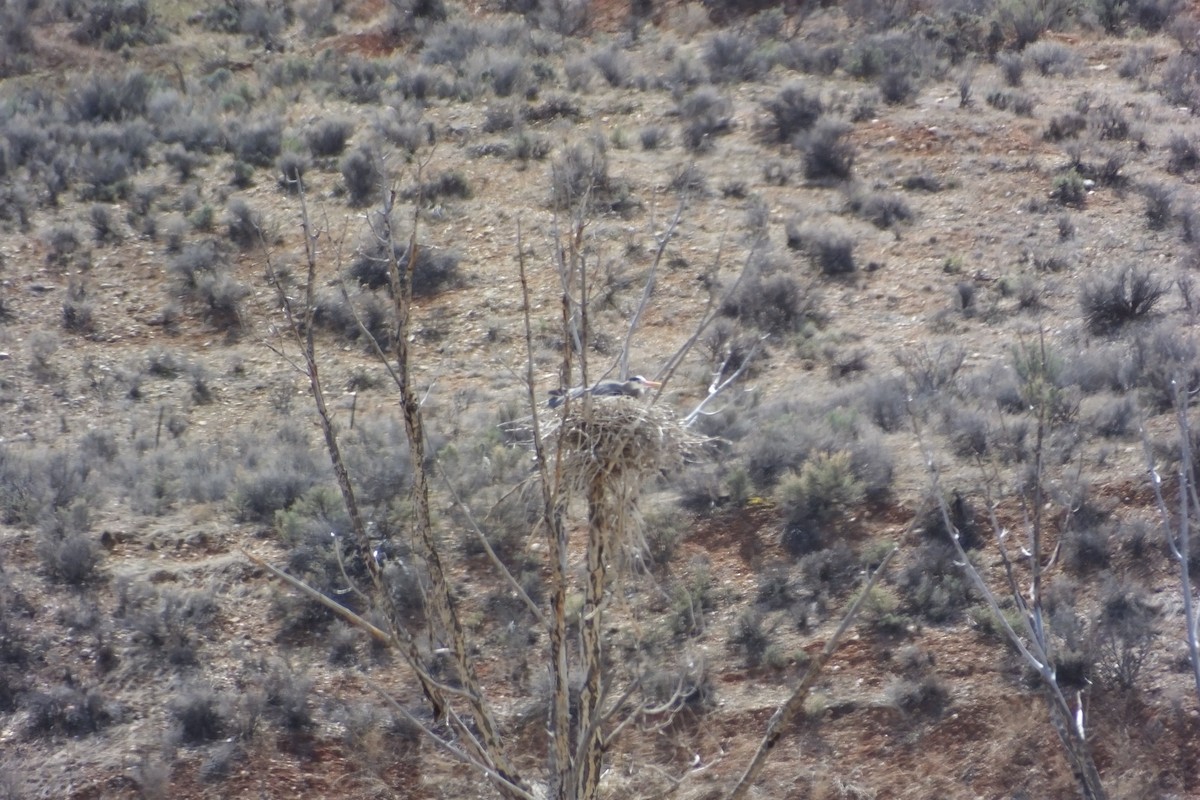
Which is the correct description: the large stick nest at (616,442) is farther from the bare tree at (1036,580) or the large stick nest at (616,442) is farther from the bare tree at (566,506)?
the bare tree at (1036,580)

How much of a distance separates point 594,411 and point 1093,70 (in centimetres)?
2075

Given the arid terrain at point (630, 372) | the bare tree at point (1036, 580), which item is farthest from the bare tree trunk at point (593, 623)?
the bare tree at point (1036, 580)

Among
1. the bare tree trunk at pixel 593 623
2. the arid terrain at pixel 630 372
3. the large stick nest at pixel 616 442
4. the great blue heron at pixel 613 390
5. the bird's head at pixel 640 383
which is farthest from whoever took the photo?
the arid terrain at pixel 630 372

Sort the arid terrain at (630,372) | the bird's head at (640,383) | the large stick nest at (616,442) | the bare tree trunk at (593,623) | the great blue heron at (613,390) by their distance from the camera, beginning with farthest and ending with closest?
the arid terrain at (630,372) < the bird's head at (640,383) < the bare tree trunk at (593,623) < the great blue heron at (613,390) < the large stick nest at (616,442)

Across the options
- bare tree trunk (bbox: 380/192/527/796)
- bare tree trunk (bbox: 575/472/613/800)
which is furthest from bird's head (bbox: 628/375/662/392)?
bare tree trunk (bbox: 380/192/527/796)

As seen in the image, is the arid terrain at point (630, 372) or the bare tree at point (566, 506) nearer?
the bare tree at point (566, 506)

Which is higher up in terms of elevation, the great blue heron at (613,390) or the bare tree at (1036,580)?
the great blue heron at (613,390)

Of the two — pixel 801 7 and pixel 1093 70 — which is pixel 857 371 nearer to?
pixel 1093 70

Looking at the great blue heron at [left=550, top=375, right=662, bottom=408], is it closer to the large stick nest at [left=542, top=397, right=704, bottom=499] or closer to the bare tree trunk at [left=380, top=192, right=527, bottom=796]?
the large stick nest at [left=542, top=397, right=704, bottom=499]

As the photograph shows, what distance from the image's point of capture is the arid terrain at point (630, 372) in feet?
30.4

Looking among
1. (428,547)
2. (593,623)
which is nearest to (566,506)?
(593,623)

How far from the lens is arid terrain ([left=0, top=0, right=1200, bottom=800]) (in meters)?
9.26

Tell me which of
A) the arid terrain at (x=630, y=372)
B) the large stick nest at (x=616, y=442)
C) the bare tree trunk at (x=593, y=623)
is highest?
the large stick nest at (x=616, y=442)

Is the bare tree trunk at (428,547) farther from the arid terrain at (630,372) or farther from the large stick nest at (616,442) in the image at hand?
the large stick nest at (616,442)
